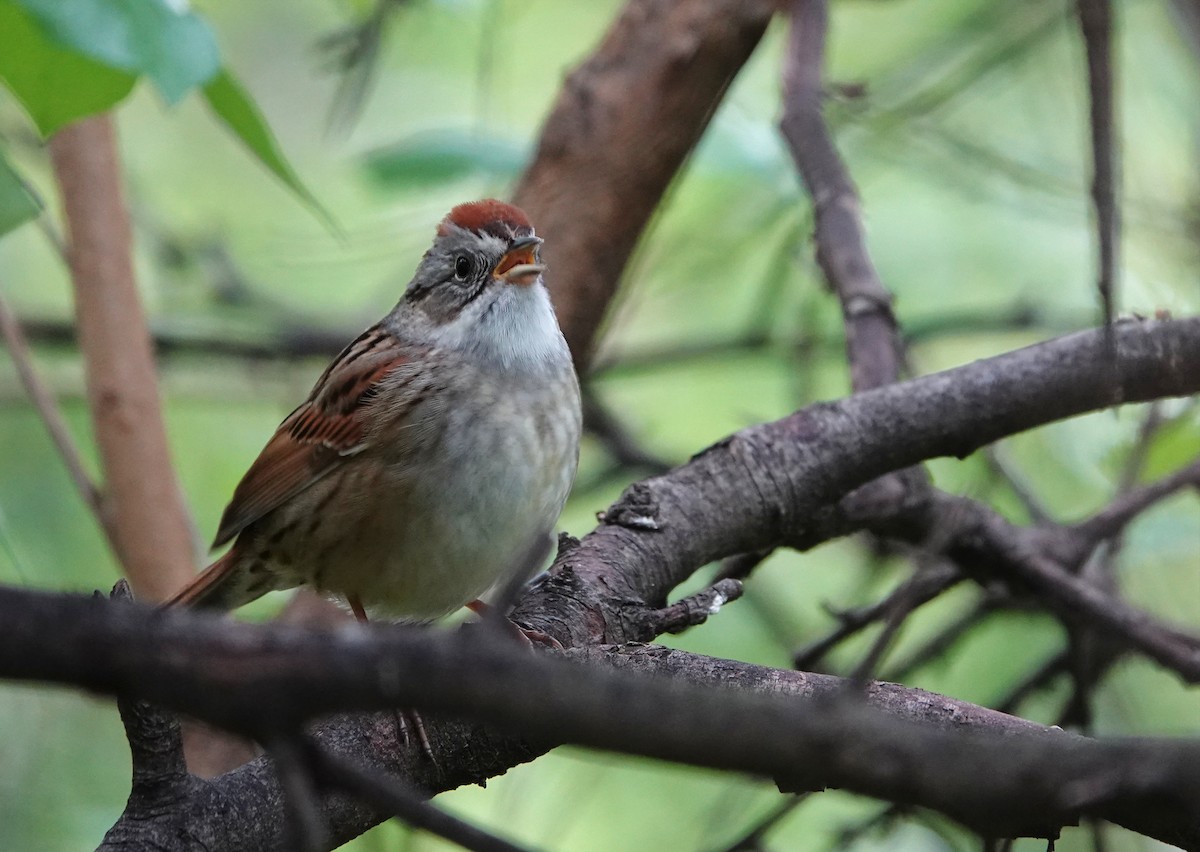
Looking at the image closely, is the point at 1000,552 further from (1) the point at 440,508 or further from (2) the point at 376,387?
(2) the point at 376,387

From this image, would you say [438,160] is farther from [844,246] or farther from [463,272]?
[844,246]

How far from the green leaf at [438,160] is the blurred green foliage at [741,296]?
1cm

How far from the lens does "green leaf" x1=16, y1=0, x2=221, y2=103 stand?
1958 millimetres

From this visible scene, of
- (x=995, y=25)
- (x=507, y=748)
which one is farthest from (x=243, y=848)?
(x=995, y=25)

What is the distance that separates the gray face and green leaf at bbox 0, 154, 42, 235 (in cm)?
144

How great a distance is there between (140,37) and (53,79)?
0.18m

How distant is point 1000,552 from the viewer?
3137 millimetres

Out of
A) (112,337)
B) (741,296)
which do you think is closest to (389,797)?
(112,337)

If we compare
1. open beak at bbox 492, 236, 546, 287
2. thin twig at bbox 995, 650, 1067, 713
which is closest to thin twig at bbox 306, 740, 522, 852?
open beak at bbox 492, 236, 546, 287

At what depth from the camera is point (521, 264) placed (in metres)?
3.49

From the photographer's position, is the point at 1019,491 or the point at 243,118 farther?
the point at 1019,491

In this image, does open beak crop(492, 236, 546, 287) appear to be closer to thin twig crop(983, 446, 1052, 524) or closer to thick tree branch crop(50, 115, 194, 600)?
thick tree branch crop(50, 115, 194, 600)

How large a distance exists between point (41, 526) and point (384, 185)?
2020mm

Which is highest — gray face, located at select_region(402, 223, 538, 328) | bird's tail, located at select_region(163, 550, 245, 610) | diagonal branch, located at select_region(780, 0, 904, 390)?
diagonal branch, located at select_region(780, 0, 904, 390)
